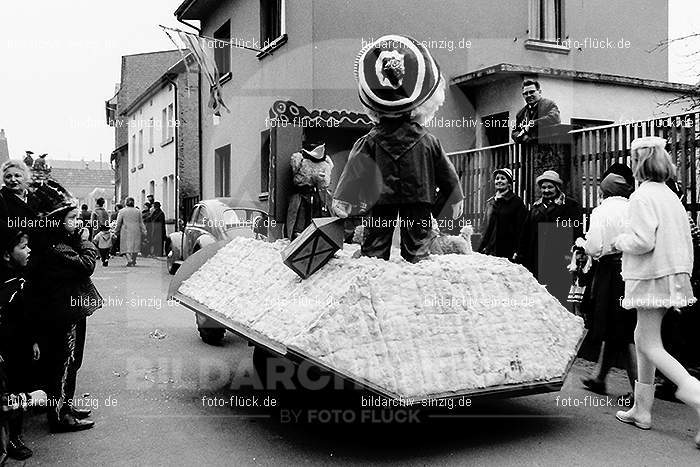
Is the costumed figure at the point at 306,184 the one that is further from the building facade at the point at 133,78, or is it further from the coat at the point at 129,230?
the building facade at the point at 133,78

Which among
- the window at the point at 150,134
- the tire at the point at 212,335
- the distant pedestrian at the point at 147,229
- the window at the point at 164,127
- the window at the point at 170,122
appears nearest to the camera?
the tire at the point at 212,335

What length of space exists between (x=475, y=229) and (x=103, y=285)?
8.20m

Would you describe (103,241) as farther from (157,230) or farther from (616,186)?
(616,186)

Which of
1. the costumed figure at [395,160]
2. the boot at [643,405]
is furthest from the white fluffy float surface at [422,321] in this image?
the boot at [643,405]

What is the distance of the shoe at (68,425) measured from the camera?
496 centimetres

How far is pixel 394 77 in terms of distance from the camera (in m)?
4.92

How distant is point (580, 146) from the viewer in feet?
26.0

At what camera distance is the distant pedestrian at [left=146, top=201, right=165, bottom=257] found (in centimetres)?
2189

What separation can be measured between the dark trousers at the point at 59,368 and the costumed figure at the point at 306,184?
2396mm

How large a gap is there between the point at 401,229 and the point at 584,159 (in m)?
3.80

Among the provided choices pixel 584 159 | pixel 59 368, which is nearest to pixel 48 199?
pixel 59 368

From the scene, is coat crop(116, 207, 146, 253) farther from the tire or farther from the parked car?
the tire

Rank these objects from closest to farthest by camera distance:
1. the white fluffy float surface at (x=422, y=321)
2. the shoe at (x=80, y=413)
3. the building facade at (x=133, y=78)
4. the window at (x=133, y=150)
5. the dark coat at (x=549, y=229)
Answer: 1. the white fluffy float surface at (x=422, y=321)
2. the shoe at (x=80, y=413)
3. the dark coat at (x=549, y=229)
4. the window at (x=133, y=150)
5. the building facade at (x=133, y=78)

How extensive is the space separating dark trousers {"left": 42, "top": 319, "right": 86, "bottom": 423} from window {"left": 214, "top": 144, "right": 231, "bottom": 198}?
1516 centimetres
